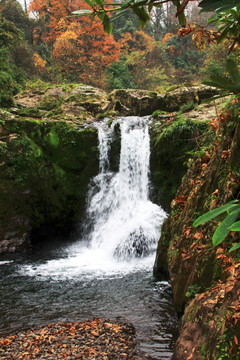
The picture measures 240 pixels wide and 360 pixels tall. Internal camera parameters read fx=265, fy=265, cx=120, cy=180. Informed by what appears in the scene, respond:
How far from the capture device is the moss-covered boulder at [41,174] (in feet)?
27.9

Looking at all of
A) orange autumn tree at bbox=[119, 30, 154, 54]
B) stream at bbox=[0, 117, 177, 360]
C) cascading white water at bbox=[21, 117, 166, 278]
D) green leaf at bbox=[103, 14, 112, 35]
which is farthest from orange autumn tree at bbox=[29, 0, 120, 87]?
green leaf at bbox=[103, 14, 112, 35]

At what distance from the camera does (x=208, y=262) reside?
2951 mm

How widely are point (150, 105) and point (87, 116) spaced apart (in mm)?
3328

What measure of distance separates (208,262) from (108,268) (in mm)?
4186

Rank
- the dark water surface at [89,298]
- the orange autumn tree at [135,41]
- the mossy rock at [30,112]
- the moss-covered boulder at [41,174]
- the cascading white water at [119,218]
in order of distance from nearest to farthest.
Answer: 1. the dark water surface at [89,298]
2. the cascading white water at [119,218]
3. the moss-covered boulder at [41,174]
4. the mossy rock at [30,112]
5. the orange autumn tree at [135,41]

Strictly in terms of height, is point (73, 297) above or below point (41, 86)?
below

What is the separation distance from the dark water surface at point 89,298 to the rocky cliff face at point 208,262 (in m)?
0.63

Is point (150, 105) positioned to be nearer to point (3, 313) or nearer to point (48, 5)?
point (3, 313)

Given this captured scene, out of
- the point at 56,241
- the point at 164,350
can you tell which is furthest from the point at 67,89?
the point at 164,350

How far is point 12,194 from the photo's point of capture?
8555 mm

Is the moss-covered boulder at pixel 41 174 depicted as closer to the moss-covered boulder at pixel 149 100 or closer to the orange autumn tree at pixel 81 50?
the moss-covered boulder at pixel 149 100

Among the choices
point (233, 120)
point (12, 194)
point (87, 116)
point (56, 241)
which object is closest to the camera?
point (233, 120)

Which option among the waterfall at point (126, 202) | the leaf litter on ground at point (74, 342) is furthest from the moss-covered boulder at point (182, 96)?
the leaf litter on ground at point (74, 342)

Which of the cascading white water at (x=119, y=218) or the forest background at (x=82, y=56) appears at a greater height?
the forest background at (x=82, y=56)
